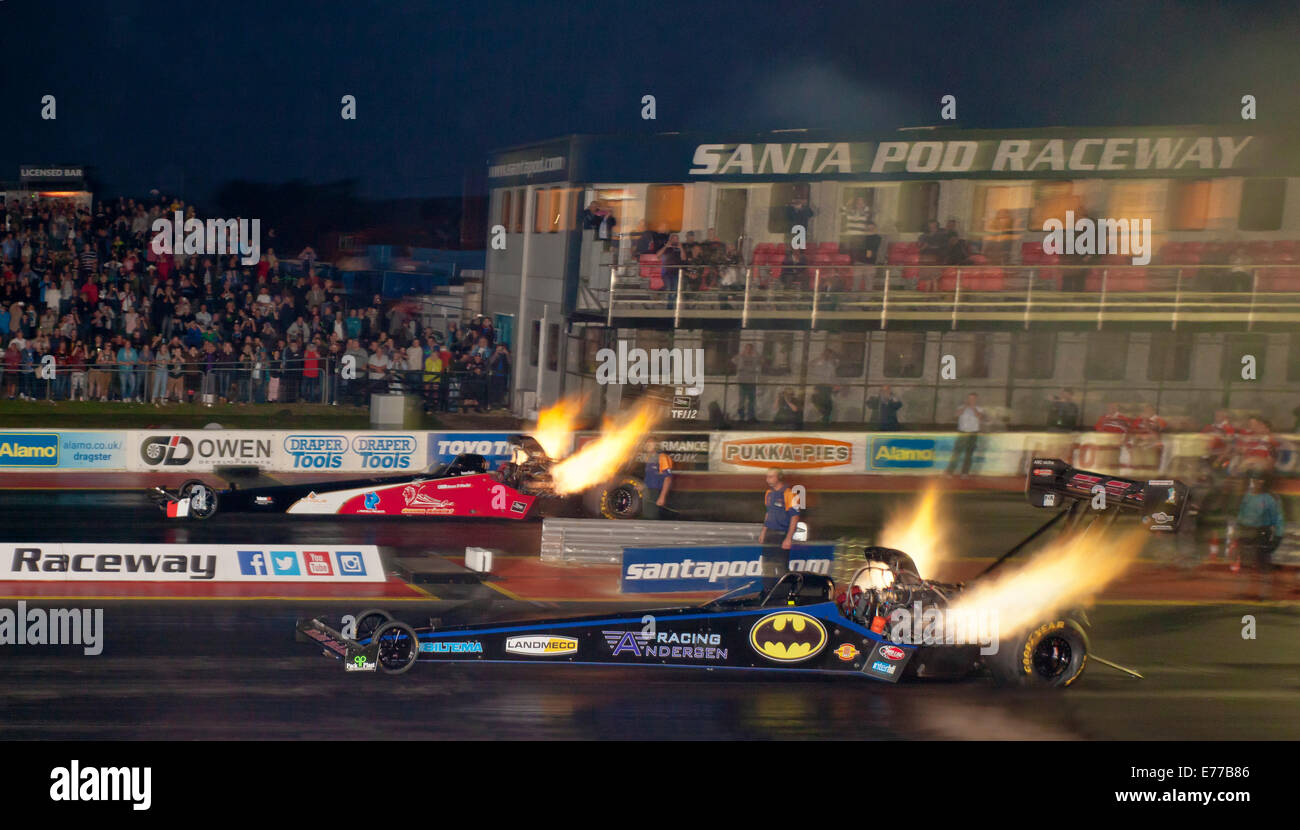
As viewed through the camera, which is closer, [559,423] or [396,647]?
[396,647]

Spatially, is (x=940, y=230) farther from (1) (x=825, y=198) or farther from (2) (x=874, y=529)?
(2) (x=874, y=529)

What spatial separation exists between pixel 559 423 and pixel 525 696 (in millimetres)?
15287

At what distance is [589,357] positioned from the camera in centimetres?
2677

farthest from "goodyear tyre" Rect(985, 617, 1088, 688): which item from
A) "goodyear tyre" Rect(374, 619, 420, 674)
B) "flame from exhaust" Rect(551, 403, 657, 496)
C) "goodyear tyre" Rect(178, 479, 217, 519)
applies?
"goodyear tyre" Rect(178, 479, 217, 519)

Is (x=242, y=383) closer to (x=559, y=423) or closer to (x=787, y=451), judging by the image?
(x=559, y=423)

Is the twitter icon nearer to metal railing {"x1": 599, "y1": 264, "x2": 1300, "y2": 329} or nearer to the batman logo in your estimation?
the batman logo

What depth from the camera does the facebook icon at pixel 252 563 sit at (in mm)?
14219

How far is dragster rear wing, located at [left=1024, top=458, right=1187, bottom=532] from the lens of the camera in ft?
36.7

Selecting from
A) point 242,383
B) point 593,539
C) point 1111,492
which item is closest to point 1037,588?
point 1111,492

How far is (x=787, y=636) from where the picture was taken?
11016 mm

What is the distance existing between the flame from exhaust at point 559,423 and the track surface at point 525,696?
9684mm

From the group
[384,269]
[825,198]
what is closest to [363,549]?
[825,198]

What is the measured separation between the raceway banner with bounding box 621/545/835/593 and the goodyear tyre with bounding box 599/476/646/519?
3535 millimetres

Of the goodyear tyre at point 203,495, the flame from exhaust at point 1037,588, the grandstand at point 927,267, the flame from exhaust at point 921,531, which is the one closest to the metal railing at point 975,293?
the grandstand at point 927,267
